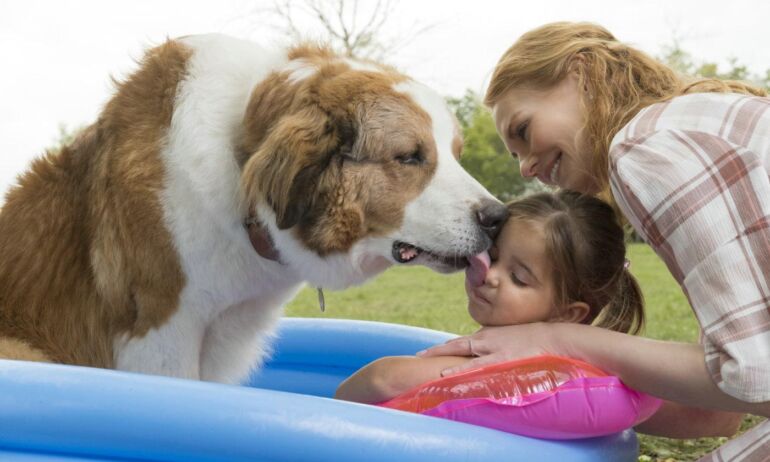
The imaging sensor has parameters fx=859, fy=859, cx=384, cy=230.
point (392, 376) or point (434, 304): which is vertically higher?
point (392, 376)

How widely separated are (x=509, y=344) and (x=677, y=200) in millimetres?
719

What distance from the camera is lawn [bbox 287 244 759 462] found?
27.9 feet

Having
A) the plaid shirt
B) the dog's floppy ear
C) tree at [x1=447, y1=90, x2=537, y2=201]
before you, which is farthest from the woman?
tree at [x1=447, y1=90, x2=537, y2=201]

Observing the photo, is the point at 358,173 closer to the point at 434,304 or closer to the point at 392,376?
the point at 392,376

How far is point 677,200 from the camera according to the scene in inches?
93.7

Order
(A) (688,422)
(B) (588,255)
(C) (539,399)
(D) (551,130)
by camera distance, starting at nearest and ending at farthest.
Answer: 1. (C) (539,399)
2. (B) (588,255)
3. (D) (551,130)
4. (A) (688,422)

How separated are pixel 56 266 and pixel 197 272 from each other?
1.91ft

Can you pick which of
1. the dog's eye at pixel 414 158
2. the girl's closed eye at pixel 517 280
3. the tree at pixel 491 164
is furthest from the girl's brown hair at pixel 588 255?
the tree at pixel 491 164

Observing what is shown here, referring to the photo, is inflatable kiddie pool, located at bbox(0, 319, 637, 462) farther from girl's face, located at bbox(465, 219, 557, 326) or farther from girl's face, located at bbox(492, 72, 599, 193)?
girl's face, located at bbox(492, 72, 599, 193)

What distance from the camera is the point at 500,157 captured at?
25734 mm

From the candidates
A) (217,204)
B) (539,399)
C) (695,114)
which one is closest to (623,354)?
(539,399)

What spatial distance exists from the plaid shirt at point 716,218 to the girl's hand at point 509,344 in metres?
0.43

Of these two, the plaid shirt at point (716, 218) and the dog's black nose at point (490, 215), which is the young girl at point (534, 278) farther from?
the plaid shirt at point (716, 218)

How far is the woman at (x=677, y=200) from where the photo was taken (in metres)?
2.32
